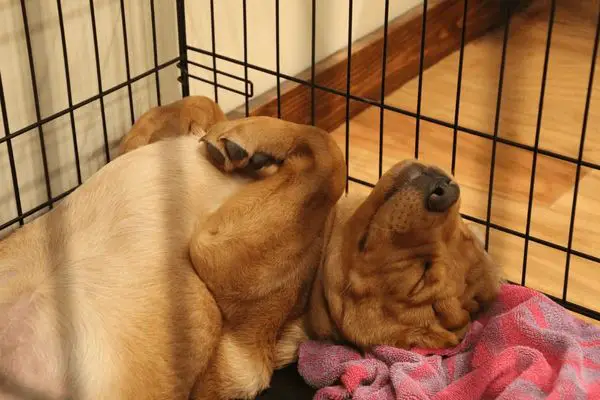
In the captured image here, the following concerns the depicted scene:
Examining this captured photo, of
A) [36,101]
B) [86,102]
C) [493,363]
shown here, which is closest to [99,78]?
[86,102]

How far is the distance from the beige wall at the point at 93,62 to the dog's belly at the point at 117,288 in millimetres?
304

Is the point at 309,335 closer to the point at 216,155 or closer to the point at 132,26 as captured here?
the point at 216,155

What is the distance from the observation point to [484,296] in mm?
1702

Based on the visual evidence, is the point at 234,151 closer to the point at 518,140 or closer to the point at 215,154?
the point at 215,154

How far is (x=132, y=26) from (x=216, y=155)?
22.4 inches

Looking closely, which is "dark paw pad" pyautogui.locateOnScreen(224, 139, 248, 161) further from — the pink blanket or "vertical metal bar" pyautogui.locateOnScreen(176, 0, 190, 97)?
"vertical metal bar" pyautogui.locateOnScreen(176, 0, 190, 97)

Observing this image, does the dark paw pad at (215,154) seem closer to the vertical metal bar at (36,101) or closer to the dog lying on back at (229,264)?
the dog lying on back at (229,264)

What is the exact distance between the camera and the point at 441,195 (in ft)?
4.90

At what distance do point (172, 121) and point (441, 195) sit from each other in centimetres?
61

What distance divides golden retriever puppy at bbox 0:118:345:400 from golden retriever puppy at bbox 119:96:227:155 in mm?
116

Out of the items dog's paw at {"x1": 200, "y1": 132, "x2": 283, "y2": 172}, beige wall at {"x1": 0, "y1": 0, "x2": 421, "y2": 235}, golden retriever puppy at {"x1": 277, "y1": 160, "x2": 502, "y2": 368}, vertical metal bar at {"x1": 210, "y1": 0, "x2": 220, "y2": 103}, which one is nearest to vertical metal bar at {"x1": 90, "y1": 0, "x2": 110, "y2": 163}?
beige wall at {"x1": 0, "y1": 0, "x2": 421, "y2": 235}

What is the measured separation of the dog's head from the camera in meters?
1.56

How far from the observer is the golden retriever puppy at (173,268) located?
148 centimetres

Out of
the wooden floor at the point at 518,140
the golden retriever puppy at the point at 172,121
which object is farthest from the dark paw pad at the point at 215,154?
the wooden floor at the point at 518,140
